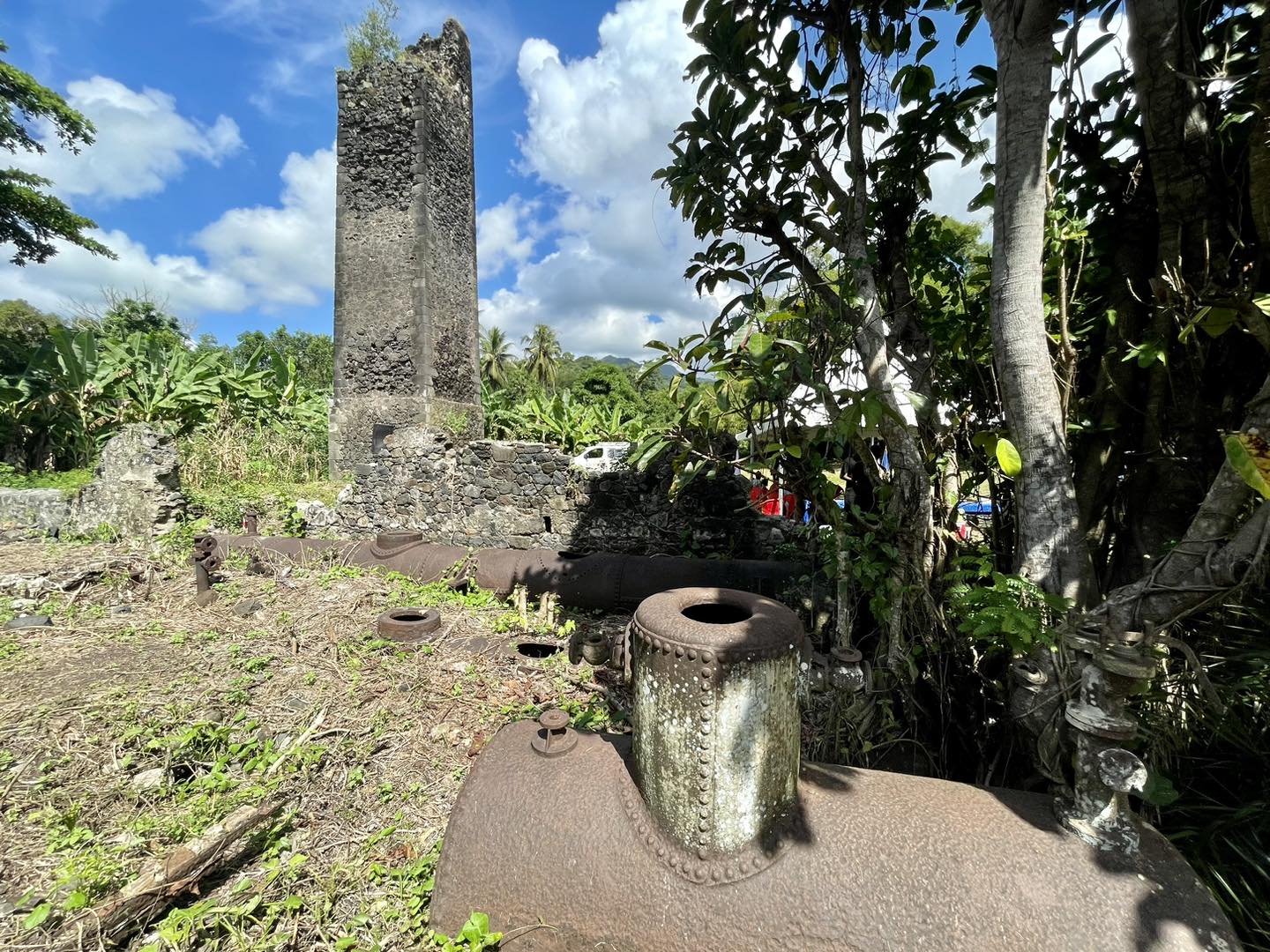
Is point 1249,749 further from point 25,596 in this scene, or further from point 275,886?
point 25,596

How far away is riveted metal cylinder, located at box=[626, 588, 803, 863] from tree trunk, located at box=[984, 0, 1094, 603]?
1126 millimetres

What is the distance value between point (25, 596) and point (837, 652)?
20.3ft

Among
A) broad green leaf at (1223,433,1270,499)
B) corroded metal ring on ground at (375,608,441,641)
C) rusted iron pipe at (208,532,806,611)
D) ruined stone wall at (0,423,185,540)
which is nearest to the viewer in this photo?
broad green leaf at (1223,433,1270,499)

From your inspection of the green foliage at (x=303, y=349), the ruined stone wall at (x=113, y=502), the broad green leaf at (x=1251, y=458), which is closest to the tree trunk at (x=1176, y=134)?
the broad green leaf at (x=1251, y=458)

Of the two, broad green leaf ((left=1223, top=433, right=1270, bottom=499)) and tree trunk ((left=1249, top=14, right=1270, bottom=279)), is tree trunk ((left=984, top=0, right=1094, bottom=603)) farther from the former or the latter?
broad green leaf ((left=1223, top=433, right=1270, bottom=499))

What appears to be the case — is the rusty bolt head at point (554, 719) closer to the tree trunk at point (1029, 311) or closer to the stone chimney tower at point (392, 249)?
the tree trunk at point (1029, 311)

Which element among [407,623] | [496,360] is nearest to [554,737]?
[407,623]

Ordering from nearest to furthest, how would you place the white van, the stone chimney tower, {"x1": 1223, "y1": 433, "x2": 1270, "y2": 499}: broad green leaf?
{"x1": 1223, "y1": 433, "x2": 1270, "y2": 499}: broad green leaf → the white van → the stone chimney tower

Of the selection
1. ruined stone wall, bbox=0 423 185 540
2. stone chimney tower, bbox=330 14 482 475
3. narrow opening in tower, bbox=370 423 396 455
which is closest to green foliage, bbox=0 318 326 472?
narrow opening in tower, bbox=370 423 396 455

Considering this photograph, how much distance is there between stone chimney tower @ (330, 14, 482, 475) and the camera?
10.3 metres

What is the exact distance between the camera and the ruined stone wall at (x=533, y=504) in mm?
6336

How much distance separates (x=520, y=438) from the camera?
8.71 metres

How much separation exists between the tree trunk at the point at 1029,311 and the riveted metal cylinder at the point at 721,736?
3.70 feet

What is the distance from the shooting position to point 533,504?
7.26 m
